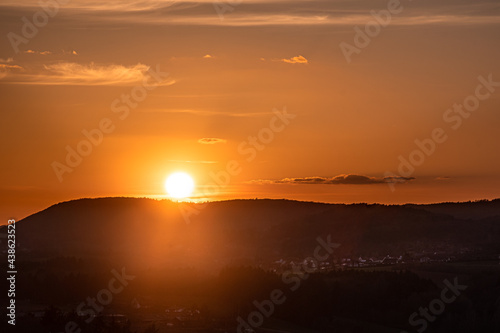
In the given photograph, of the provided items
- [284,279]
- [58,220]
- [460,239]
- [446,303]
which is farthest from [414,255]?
[58,220]

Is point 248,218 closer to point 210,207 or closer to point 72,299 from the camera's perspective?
point 210,207

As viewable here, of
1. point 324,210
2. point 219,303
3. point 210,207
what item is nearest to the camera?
point 219,303

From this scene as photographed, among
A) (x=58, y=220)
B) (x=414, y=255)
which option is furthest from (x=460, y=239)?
(x=58, y=220)

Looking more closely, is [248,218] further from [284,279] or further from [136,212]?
[284,279]

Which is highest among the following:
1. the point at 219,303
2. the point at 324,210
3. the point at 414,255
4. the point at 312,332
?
the point at 324,210

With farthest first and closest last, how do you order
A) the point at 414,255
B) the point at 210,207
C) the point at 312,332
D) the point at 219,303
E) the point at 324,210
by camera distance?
1. the point at 210,207
2. the point at 324,210
3. the point at 414,255
4. the point at 219,303
5. the point at 312,332

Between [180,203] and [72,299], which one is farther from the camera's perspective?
[180,203]

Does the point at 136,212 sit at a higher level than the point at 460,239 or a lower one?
higher
